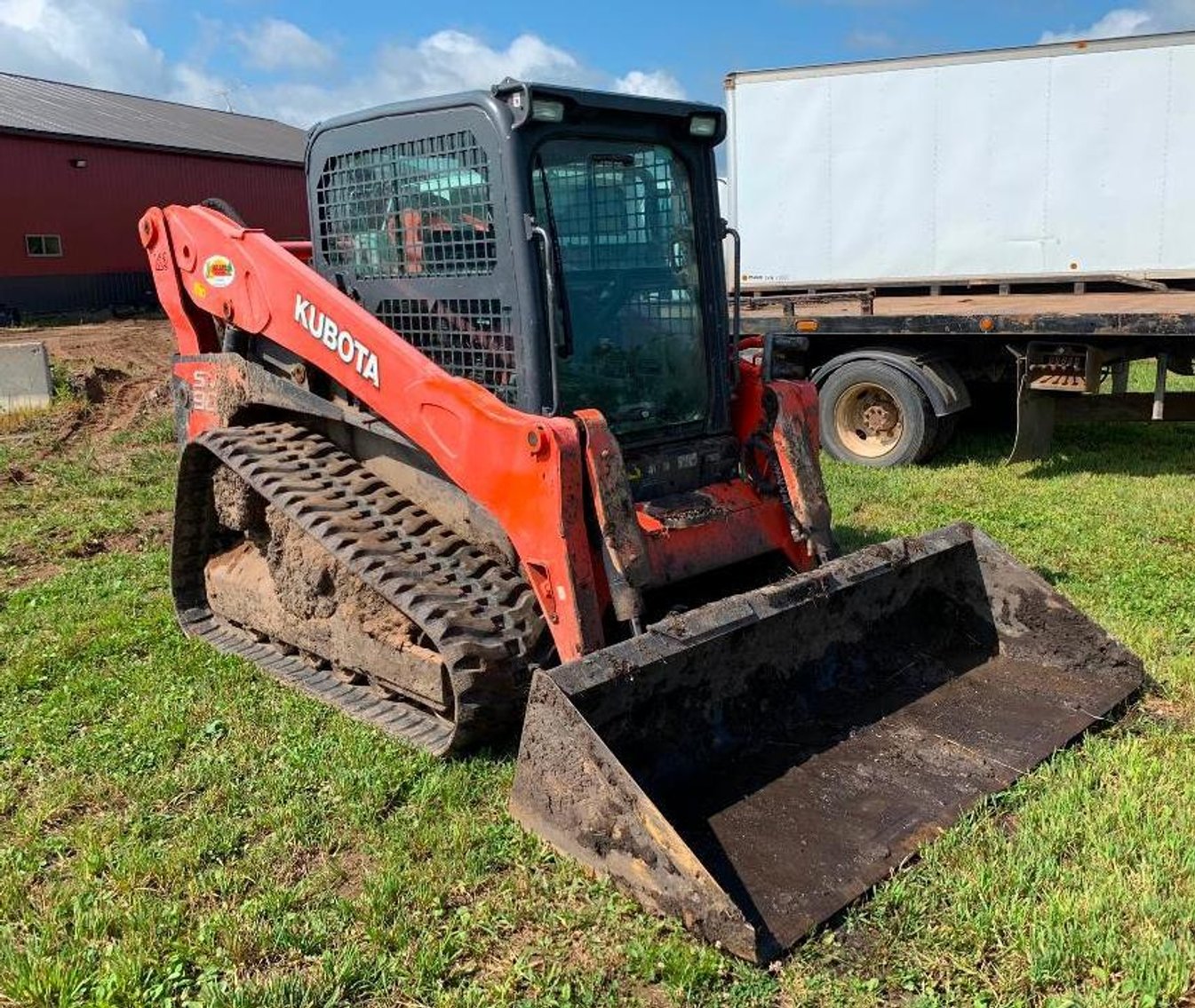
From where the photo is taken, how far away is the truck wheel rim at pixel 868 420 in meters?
8.99

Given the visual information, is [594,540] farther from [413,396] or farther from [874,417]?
[874,417]

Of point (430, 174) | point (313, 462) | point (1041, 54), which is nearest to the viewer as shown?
point (430, 174)

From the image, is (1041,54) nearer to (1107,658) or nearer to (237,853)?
(1107,658)

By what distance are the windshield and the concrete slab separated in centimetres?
973

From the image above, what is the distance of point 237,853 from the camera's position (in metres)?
3.52

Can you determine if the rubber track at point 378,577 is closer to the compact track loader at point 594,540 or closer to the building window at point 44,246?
the compact track loader at point 594,540

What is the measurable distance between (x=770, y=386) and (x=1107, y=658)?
5.49 feet

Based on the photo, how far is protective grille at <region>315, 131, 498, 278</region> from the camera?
161 inches

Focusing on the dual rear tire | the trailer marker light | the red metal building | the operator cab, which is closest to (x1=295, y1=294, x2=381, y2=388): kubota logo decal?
the operator cab

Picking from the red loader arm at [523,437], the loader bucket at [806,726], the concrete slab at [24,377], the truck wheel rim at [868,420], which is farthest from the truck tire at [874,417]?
the concrete slab at [24,377]

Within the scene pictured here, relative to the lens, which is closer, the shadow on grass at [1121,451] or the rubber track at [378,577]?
the rubber track at [378,577]

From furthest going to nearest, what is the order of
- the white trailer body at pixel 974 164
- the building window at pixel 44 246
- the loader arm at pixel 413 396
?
the building window at pixel 44 246, the white trailer body at pixel 974 164, the loader arm at pixel 413 396

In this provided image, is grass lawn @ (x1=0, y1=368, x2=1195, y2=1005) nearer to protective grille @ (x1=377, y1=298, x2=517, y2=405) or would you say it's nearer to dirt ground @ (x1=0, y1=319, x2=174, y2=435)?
protective grille @ (x1=377, y1=298, x2=517, y2=405)

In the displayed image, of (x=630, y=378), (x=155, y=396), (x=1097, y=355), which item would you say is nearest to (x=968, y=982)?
(x=630, y=378)
